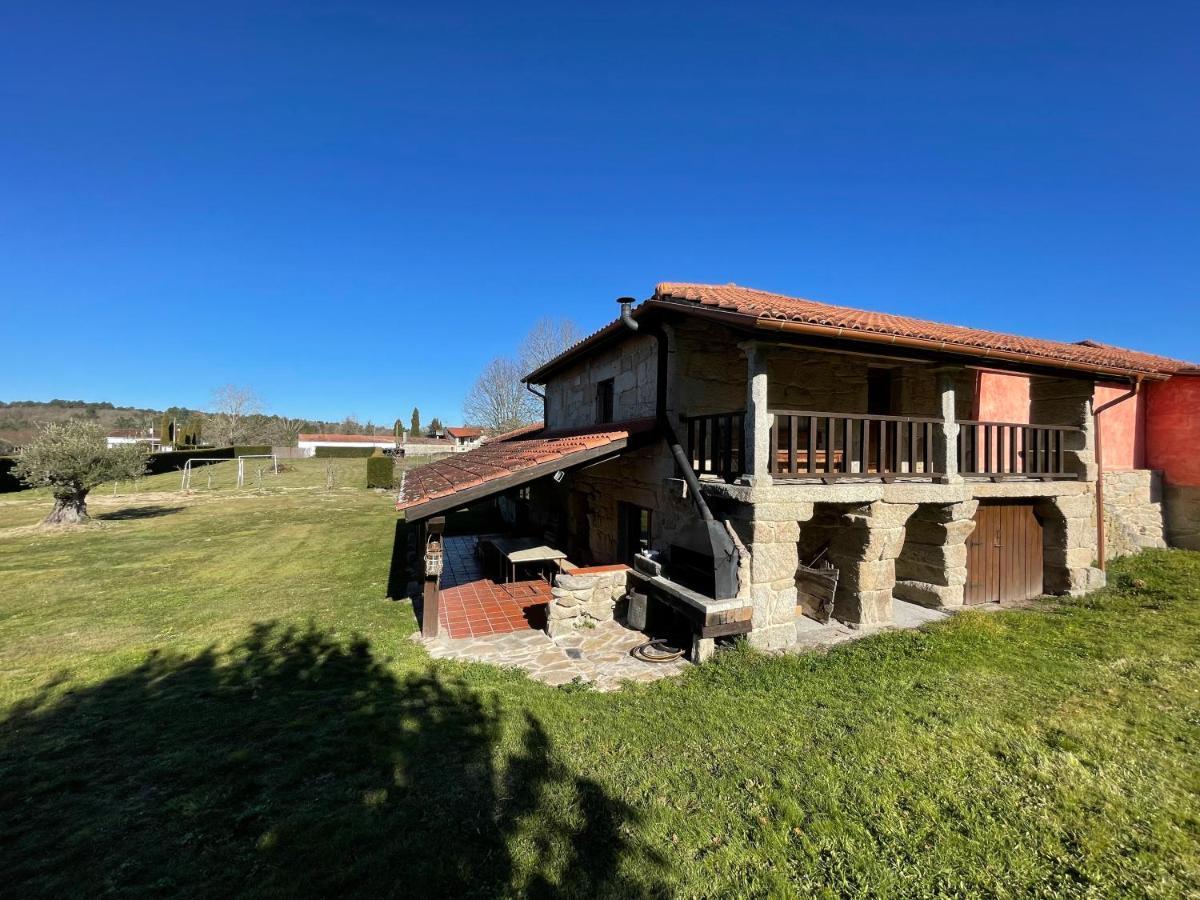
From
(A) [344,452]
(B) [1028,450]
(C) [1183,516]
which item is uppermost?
(A) [344,452]

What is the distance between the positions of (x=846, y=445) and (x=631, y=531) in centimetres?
423

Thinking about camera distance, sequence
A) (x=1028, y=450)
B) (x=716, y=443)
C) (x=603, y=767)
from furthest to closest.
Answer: (x=1028, y=450), (x=716, y=443), (x=603, y=767)

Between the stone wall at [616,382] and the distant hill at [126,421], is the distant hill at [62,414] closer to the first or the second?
the distant hill at [126,421]

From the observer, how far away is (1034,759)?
12.3 ft

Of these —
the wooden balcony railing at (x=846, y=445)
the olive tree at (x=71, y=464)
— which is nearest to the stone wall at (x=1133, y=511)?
the wooden balcony railing at (x=846, y=445)

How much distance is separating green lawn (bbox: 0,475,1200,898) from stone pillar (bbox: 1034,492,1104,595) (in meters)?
1.22

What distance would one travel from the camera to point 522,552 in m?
9.58

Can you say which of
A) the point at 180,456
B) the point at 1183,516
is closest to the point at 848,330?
the point at 1183,516

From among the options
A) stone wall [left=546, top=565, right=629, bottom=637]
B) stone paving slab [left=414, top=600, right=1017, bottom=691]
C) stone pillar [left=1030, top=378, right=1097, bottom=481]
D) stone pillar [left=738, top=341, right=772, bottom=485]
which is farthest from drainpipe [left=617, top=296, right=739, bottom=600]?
stone pillar [left=1030, top=378, right=1097, bottom=481]

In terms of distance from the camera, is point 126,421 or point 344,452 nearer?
point 344,452

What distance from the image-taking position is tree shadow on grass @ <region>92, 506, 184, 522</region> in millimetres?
17592

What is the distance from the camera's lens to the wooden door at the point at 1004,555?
801 centimetres

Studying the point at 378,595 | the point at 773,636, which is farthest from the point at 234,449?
the point at 773,636

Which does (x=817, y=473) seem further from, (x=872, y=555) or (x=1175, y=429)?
(x=1175, y=429)
